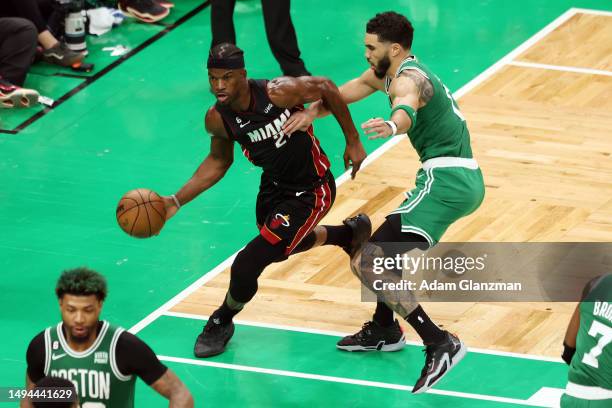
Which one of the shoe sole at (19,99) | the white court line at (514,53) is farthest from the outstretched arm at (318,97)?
the shoe sole at (19,99)

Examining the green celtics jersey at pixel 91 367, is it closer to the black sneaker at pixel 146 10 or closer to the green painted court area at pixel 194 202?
the green painted court area at pixel 194 202

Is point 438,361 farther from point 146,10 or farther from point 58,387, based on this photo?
point 146,10

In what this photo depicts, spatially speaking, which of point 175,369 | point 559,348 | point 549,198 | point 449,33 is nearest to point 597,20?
point 449,33

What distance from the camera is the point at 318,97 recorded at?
31.1 ft

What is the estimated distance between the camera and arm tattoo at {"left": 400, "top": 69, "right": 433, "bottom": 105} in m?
8.99

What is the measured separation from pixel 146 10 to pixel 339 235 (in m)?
6.92

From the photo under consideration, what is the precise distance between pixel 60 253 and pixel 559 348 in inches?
163

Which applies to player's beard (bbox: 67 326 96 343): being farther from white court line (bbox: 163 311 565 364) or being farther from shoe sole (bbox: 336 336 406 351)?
white court line (bbox: 163 311 565 364)

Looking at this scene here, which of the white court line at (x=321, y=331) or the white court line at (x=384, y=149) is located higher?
the white court line at (x=321, y=331)

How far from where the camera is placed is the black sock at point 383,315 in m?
9.83

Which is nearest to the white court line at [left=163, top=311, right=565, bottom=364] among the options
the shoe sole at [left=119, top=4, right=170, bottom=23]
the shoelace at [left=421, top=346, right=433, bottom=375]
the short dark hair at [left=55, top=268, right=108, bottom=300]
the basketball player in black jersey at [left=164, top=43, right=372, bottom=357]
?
the basketball player in black jersey at [left=164, top=43, right=372, bottom=357]

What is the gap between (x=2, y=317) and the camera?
10.4m

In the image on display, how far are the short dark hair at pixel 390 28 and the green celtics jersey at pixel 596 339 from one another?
2717 millimetres

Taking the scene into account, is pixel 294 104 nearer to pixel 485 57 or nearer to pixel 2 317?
pixel 2 317
